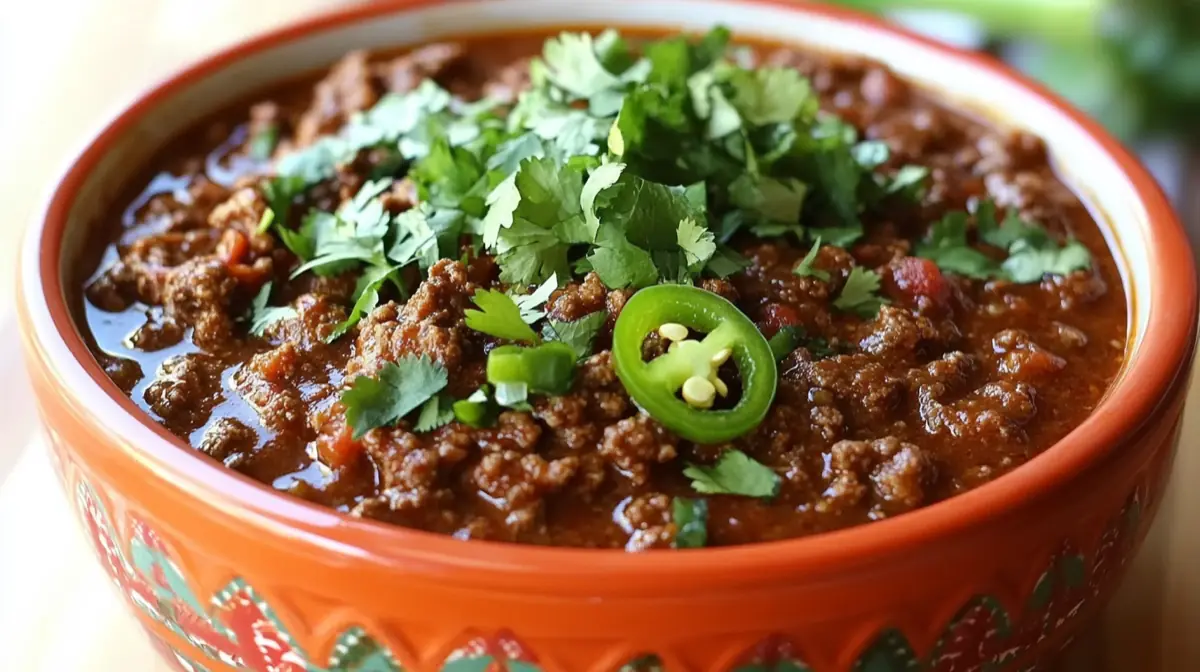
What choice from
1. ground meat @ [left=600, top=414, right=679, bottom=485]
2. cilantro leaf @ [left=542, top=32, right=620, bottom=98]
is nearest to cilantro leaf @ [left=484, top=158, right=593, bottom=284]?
ground meat @ [left=600, top=414, right=679, bottom=485]

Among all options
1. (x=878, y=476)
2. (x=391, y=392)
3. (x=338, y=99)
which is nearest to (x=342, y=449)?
(x=391, y=392)

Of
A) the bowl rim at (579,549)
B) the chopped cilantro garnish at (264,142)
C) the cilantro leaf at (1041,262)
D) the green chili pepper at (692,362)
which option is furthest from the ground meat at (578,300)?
the chopped cilantro garnish at (264,142)

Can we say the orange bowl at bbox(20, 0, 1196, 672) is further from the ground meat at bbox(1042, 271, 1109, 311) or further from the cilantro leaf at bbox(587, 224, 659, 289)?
the cilantro leaf at bbox(587, 224, 659, 289)

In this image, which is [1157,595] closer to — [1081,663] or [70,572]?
[1081,663]

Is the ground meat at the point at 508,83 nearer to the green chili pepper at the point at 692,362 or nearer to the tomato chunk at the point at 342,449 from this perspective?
the green chili pepper at the point at 692,362

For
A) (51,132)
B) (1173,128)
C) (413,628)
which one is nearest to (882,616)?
(413,628)

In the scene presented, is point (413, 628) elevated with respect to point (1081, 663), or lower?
elevated

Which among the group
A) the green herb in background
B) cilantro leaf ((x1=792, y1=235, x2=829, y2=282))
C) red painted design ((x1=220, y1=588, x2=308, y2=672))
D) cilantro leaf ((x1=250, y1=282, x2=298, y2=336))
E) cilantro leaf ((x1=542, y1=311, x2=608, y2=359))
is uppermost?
cilantro leaf ((x1=542, y1=311, x2=608, y2=359))
